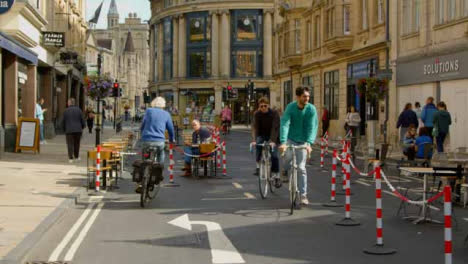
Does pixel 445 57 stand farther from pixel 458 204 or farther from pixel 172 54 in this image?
pixel 172 54

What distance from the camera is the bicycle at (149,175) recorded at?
13.1m

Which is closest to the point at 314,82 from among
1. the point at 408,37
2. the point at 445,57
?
the point at 408,37

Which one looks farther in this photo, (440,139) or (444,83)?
(444,83)

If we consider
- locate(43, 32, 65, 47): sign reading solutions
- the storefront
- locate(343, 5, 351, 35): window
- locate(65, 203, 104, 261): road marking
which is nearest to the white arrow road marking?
locate(65, 203, 104, 261): road marking

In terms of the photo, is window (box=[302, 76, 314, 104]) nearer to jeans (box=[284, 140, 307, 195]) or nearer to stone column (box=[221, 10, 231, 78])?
jeans (box=[284, 140, 307, 195])

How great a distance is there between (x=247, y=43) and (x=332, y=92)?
46.2 metres

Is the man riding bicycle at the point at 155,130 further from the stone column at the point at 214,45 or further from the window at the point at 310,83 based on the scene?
the stone column at the point at 214,45

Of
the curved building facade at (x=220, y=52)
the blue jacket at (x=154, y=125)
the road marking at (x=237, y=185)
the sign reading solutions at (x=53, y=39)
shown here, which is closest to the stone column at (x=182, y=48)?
the curved building facade at (x=220, y=52)

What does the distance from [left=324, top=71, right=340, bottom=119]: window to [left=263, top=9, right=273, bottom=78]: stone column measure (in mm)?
42594

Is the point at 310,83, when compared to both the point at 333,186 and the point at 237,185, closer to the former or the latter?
the point at 237,185

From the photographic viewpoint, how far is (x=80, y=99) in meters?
60.0

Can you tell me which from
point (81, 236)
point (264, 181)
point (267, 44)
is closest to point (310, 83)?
point (264, 181)

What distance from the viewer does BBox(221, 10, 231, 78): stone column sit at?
87.4 metres

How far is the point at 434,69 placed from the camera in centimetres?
2878
